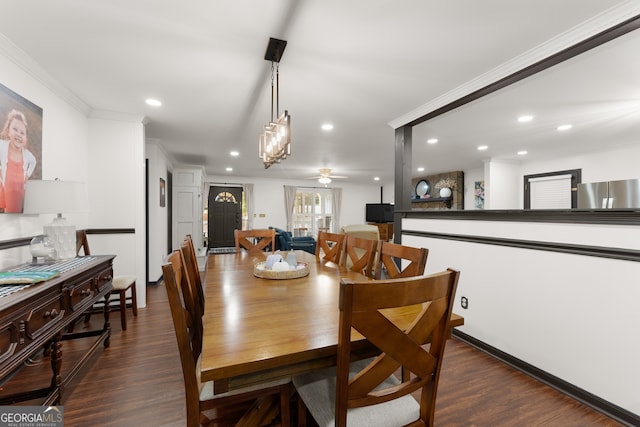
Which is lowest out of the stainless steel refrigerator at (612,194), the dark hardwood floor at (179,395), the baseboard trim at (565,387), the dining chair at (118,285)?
the dark hardwood floor at (179,395)

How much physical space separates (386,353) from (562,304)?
1769mm

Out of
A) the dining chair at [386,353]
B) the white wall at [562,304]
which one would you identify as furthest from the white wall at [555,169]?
the dining chair at [386,353]

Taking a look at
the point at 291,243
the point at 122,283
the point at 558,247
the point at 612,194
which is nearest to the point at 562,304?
the point at 558,247

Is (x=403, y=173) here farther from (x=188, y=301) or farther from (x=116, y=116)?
(x=116, y=116)

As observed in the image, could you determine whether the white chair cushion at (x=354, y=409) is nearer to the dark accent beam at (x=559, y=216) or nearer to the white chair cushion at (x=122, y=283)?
Answer: the dark accent beam at (x=559, y=216)

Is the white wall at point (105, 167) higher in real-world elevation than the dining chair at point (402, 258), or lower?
higher

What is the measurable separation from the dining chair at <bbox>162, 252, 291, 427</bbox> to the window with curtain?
7825 millimetres

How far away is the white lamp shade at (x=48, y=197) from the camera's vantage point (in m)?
1.90

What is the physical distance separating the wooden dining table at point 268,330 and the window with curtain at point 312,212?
7.69 metres

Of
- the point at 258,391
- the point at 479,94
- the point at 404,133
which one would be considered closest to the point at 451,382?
the point at 258,391

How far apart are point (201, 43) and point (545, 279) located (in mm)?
2937

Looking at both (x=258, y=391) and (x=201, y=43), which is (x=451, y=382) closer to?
(x=258, y=391)

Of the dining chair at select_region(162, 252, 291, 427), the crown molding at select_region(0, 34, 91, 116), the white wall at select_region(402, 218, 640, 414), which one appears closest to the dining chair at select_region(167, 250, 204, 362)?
the dining chair at select_region(162, 252, 291, 427)

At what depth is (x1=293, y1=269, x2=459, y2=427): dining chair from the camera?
75 cm
